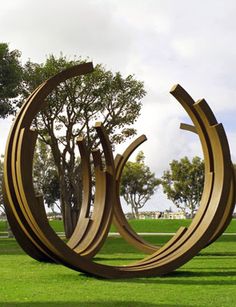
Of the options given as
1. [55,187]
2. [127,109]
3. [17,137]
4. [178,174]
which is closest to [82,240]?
[17,137]

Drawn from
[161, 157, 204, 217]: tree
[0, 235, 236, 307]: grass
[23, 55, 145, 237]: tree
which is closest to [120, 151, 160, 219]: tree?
[161, 157, 204, 217]: tree

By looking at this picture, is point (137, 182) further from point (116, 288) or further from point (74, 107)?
point (116, 288)

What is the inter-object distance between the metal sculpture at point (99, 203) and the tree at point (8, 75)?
14.5 meters

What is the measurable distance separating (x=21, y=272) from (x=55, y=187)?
39.3 metres

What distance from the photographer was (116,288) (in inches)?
401

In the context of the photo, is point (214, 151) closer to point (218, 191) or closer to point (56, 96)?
point (218, 191)

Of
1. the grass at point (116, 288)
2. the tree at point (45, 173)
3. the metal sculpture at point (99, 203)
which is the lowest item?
the grass at point (116, 288)

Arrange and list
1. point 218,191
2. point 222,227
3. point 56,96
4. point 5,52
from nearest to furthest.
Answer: point 218,191 → point 222,227 → point 5,52 → point 56,96

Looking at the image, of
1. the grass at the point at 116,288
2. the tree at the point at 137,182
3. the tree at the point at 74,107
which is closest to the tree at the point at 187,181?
the tree at the point at 137,182

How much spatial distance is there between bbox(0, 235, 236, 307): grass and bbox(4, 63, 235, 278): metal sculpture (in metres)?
0.46

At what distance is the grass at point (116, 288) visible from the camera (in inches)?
348

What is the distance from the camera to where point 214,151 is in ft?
39.7

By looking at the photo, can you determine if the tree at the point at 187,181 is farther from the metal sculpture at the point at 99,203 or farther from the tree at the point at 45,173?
the metal sculpture at the point at 99,203

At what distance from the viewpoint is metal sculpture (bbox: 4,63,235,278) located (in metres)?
10.8
